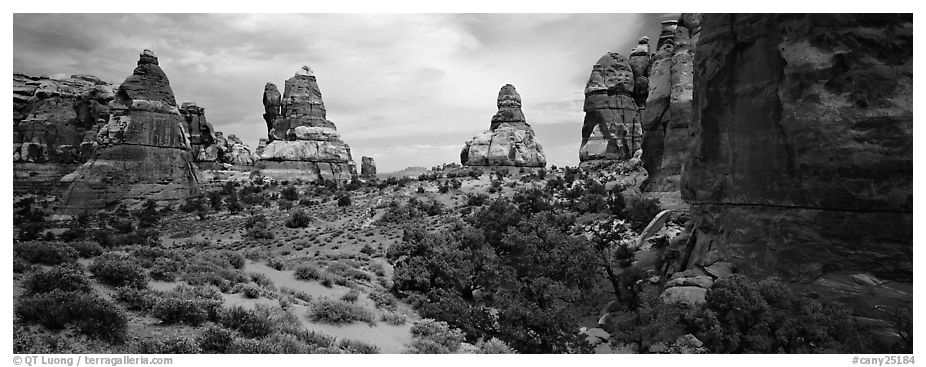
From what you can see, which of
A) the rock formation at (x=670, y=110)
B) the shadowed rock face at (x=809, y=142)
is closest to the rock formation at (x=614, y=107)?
the rock formation at (x=670, y=110)

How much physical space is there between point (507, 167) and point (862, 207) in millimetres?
51020

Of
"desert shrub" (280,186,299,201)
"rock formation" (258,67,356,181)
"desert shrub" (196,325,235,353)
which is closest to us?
"desert shrub" (196,325,235,353)

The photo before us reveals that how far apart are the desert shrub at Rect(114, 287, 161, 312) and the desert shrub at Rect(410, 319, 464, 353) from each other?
585 cm

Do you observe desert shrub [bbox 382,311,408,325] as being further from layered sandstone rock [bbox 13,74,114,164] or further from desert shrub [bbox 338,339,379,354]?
layered sandstone rock [bbox 13,74,114,164]

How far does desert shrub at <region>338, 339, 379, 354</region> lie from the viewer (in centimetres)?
943

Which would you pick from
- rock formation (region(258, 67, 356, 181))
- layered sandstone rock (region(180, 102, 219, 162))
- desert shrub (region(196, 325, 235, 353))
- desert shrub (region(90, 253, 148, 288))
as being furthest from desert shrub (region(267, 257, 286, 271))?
layered sandstone rock (region(180, 102, 219, 162))

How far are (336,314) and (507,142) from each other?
5251cm

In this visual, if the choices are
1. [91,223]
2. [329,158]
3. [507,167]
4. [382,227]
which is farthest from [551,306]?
[329,158]

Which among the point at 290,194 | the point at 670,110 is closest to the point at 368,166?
the point at 290,194

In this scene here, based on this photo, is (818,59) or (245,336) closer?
(245,336)

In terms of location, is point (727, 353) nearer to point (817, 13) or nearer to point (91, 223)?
point (817, 13)

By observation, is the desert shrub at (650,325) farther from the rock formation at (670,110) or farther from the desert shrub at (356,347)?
the rock formation at (670,110)

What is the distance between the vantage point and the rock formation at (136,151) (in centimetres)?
3656

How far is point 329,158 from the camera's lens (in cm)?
6134
